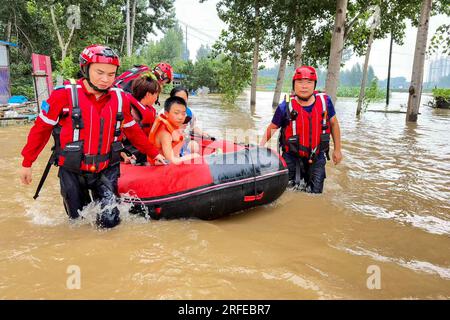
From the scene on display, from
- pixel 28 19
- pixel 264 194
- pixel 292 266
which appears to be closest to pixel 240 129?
pixel 264 194

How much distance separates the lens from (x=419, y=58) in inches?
512

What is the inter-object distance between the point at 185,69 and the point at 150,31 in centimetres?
588

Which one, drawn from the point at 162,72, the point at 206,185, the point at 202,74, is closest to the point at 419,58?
the point at 162,72

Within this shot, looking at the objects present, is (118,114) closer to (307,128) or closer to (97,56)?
(97,56)

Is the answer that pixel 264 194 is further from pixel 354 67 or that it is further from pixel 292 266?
pixel 354 67

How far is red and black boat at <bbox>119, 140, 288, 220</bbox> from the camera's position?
138 inches

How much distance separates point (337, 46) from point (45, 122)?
8274 mm

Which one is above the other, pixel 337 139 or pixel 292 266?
pixel 337 139

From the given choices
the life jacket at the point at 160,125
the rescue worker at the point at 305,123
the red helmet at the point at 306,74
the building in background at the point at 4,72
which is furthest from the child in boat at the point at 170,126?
the building in background at the point at 4,72

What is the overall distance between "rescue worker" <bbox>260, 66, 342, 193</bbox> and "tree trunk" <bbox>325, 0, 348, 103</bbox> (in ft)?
19.0

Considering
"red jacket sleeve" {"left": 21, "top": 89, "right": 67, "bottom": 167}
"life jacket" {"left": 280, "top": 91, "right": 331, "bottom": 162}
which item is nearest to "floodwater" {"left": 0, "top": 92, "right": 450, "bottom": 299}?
"life jacket" {"left": 280, "top": 91, "right": 331, "bottom": 162}

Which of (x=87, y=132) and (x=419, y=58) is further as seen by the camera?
(x=419, y=58)

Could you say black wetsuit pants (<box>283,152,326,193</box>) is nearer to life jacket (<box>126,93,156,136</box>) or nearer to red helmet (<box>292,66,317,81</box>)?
red helmet (<box>292,66,317,81</box>)
